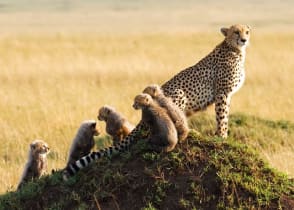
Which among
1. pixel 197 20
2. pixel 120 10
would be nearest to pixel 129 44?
pixel 197 20

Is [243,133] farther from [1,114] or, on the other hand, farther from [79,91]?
[79,91]

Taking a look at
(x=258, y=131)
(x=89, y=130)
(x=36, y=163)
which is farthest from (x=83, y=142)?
(x=258, y=131)

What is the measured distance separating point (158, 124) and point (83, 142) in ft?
5.30

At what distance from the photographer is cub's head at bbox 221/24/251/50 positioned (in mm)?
8758

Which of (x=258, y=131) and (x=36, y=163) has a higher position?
(x=36, y=163)

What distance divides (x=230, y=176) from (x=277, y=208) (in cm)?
41

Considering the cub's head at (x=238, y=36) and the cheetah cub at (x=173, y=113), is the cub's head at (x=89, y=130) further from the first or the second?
Result: the cub's head at (x=238, y=36)

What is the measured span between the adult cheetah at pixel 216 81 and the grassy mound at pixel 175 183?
1.97 metres

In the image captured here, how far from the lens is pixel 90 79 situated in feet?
62.2

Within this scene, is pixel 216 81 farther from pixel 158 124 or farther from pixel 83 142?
pixel 158 124

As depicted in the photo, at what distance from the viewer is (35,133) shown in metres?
11.6

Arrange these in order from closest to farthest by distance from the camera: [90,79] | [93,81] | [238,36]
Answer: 1. [238,36]
2. [93,81]
3. [90,79]

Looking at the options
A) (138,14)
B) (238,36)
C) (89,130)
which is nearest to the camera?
(89,130)

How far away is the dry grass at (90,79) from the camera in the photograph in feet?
38.4
